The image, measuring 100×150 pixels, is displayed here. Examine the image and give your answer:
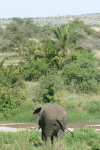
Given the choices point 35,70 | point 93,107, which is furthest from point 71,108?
point 35,70

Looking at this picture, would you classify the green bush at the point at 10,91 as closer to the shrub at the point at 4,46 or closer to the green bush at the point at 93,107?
the green bush at the point at 93,107

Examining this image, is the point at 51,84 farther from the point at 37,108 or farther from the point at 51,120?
the point at 51,120

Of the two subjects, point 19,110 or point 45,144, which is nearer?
point 45,144

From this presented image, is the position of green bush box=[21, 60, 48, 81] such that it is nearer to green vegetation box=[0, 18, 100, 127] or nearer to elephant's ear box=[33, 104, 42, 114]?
green vegetation box=[0, 18, 100, 127]

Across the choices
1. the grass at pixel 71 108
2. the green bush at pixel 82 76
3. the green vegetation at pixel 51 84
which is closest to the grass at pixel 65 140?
the grass at pixel 71 108

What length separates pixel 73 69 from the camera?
15.9m

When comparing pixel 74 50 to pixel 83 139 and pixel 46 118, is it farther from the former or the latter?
pixel 46 118

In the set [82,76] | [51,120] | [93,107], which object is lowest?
[93,107]

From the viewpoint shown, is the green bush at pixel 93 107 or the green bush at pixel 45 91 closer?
the green bush at pixel 93 107

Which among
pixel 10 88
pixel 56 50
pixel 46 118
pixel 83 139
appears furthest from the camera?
pixel 56 50

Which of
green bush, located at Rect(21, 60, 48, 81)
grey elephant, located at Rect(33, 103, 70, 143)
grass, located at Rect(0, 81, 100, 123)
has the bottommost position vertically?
grass, located at Rect(0, 81, 100, 123)

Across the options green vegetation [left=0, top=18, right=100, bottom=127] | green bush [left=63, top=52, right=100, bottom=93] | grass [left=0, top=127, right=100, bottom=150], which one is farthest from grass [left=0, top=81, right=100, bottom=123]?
grass [left=0, top=127, right=100, bottom=150]

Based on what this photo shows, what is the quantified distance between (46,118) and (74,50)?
16340 millimetres

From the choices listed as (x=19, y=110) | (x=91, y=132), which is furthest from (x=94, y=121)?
(x=19, y=110)
